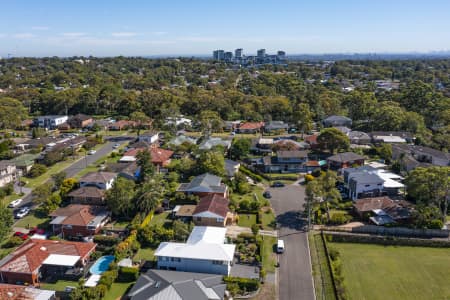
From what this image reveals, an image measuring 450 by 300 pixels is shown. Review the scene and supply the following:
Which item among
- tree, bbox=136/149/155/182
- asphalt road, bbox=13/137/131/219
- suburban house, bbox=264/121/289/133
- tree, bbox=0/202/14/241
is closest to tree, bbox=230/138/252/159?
tree, bbox=136/149/155/182

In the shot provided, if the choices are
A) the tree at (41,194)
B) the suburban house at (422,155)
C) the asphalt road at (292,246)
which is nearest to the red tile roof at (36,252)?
the tree at (41,194)

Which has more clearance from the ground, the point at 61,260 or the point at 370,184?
the point at 370,184

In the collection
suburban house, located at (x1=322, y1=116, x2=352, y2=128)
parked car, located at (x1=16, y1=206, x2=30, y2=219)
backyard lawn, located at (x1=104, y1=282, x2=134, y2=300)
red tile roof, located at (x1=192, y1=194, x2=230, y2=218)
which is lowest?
backyard lawn, located at (x1=104, y1=282, x2=134, y2=300)

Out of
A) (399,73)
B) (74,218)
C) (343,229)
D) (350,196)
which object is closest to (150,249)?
(74,218)

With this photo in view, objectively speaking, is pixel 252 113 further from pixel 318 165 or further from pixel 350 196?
pixel 350 196

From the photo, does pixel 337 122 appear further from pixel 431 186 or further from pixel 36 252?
pixel 36 252

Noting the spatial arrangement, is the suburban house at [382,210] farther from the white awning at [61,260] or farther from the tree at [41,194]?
the tree at [41,194]

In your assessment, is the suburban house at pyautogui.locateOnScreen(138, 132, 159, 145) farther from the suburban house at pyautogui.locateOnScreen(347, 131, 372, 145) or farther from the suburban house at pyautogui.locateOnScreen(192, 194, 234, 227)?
the suburban house at pyautogui.locateOnScreen(347, 131, 372, 145)

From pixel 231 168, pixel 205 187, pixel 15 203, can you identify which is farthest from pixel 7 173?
pixel 231 168
